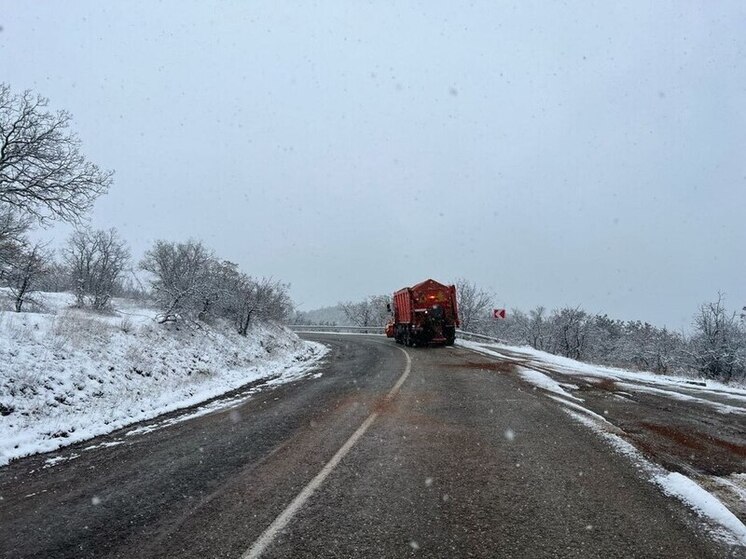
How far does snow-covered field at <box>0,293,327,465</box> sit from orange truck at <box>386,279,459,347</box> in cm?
1035

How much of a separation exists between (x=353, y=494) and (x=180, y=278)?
52.3 feet

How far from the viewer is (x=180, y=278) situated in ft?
60.8

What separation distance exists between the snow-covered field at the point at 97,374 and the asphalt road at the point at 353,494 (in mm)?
1195

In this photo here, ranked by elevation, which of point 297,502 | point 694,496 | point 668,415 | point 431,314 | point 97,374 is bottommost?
point 97,374

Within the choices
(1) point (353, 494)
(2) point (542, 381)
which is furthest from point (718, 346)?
(1) point (353, 494)

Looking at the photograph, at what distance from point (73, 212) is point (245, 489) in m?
11.7

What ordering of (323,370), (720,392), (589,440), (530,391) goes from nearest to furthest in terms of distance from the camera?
1. (589,440)
2. (530,391)
3. (720,392)
4. (323,370)

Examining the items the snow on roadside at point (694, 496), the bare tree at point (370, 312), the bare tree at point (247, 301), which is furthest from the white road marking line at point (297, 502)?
the bare tree at point (370, 312)

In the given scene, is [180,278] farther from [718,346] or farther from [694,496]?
[718,346]

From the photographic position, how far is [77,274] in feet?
95.0

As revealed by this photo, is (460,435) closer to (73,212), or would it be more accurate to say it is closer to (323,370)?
(323,370)

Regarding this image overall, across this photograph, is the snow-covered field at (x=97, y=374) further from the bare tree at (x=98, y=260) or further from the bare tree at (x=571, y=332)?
the bare tree at (x=571, y=332)

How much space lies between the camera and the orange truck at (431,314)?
26391 mm

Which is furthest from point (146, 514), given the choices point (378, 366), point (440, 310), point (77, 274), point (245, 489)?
point (77, 274)
